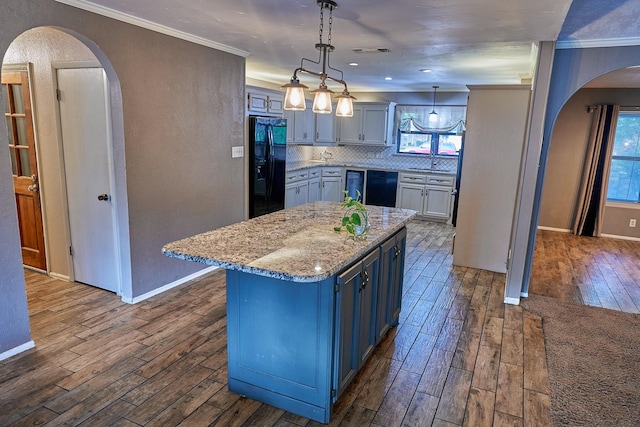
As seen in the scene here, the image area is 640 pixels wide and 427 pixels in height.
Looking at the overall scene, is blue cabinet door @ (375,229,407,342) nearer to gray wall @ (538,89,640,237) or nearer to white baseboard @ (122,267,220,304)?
white baseboard @ (122,267,220,304)

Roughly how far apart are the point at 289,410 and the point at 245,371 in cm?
33

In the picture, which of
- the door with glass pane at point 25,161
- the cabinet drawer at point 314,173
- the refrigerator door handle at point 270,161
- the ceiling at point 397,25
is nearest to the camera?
the ceiling at point 397,25

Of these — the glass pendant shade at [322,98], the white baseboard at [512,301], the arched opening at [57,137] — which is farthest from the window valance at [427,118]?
the arched opening at [57,137]

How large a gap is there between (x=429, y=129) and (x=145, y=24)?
18.2 ft

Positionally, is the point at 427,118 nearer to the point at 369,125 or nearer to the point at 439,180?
the point at 369,125

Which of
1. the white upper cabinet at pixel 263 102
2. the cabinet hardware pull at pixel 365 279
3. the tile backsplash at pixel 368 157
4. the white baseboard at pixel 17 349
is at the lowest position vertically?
the white baseboard at pixel 17 349

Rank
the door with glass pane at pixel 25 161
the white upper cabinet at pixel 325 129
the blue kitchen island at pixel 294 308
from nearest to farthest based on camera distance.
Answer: the blue kitchen island at pixel 294 308
the door with glass pane at pixel 25 161
the white upper cabinet at pixel 325 129

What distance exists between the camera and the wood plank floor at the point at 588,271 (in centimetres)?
405

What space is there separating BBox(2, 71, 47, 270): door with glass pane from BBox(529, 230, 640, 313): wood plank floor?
5052 millimetres

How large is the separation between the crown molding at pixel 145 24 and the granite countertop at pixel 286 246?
6.10ft

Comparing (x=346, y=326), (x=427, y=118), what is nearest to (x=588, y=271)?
(x=427, y=118)

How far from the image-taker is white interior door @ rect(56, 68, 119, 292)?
3418mm

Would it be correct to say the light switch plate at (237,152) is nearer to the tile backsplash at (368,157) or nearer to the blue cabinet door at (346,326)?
the blue cabinet door at (346,326)

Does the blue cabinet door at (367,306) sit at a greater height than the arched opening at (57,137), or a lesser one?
lesser
